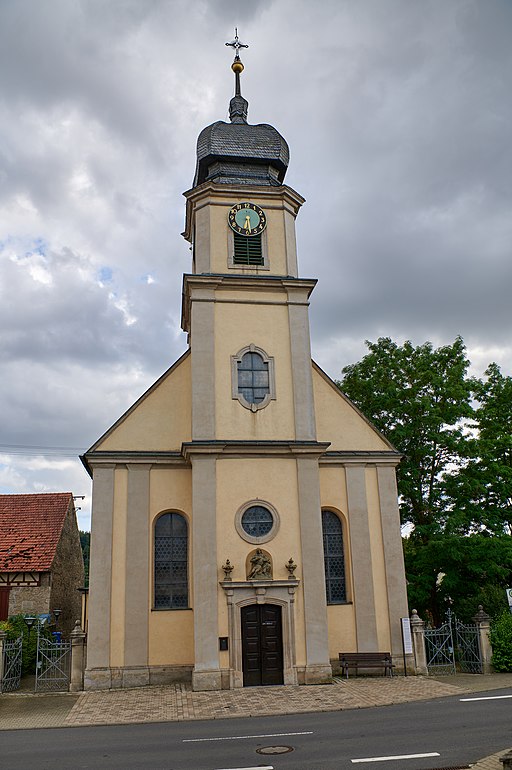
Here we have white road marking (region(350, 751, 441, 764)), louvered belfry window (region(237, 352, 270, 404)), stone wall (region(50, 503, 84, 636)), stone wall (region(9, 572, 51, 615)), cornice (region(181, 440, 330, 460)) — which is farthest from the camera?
stone wall (region(50, 503, 84, 636))

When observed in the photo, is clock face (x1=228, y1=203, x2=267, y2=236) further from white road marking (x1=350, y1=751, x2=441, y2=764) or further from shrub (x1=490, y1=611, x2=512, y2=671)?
white road marking (x1=350, y1=751, x2=441, y2=764)

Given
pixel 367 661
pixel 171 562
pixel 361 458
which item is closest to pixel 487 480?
pixel 361 458

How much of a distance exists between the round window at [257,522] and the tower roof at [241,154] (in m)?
12.7

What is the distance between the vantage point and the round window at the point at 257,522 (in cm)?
2194

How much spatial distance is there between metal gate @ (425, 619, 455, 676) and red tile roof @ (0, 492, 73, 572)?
15524 mm

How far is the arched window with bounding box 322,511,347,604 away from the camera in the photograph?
77.3 feet

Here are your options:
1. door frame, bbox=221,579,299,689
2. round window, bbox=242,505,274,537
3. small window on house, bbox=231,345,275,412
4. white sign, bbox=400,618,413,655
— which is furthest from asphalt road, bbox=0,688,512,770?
small window on house, bbox=231,345,275,412

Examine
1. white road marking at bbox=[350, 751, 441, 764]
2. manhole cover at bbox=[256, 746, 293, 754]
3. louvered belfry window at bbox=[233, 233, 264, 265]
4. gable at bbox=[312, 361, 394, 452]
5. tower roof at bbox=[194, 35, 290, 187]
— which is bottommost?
manhole cover at bbox=[256, 746, 293, 754]

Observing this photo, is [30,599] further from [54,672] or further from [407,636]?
[407,636]

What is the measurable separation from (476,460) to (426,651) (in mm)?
9238

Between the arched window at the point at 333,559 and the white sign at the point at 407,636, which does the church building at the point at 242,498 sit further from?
the white sign at the point at 407,636

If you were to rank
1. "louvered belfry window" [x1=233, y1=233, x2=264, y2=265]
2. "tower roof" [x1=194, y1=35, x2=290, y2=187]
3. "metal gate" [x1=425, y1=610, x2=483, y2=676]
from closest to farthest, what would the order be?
1. "metal gate" [x1=425, y1=610, x2=483, y2=676]
2. "louvered belfry window" [x1=233, y1=233, x2=264, y2=265]
3. "tower roof" [x1=194, y1=35, x2=290, y2=187]

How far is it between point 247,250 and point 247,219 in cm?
124

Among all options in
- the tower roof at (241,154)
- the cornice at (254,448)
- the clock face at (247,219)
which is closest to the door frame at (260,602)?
the cornice at (254,448)
